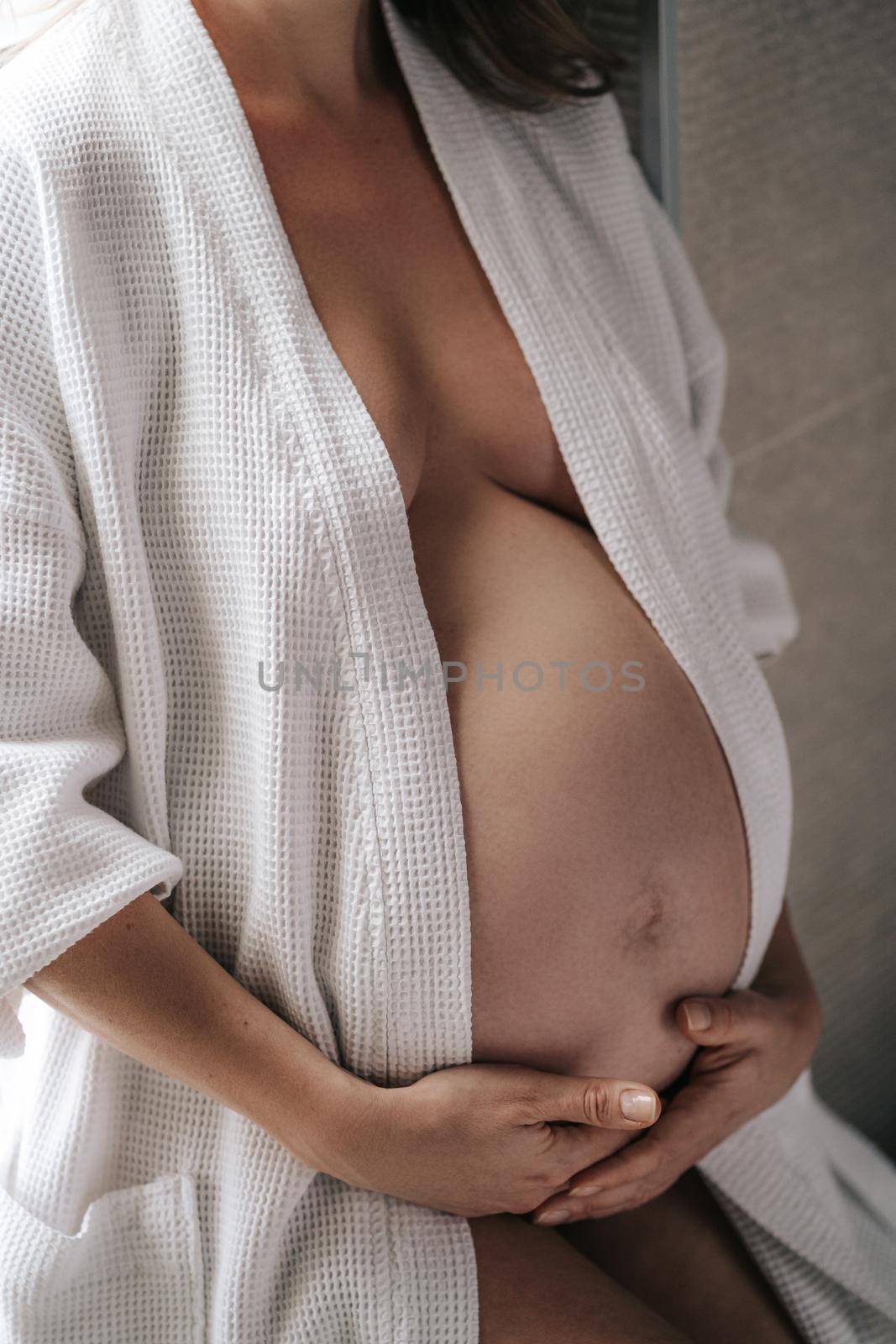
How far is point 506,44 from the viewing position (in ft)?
2.78

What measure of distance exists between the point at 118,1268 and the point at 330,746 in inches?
12.9

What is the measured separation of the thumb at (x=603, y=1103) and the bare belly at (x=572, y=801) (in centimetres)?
4

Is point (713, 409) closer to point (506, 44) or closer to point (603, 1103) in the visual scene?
point (506, 44)

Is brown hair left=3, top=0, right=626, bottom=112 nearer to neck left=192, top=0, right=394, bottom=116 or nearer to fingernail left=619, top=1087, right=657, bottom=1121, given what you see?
neck left=192, top=0, right=394, bottom=116

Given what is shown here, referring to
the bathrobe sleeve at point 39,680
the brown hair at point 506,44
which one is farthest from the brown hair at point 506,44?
the bathrobe sleeve at point 39,680

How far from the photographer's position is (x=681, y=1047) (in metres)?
0.78

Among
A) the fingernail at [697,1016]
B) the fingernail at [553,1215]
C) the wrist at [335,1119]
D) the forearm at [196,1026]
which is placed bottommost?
the fingernail at [553,1215]

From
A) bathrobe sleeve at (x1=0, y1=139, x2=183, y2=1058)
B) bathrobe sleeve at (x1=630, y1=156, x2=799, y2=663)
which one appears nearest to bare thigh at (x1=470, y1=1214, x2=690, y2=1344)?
bathrobe sleeve at (x1=0, y1=139, x2=183, y2=1058)

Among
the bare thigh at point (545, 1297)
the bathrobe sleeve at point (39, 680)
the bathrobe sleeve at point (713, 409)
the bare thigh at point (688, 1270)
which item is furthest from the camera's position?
the bathrobe sleeve at point (713, 409)

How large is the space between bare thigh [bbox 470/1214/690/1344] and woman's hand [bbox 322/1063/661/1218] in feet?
0.12

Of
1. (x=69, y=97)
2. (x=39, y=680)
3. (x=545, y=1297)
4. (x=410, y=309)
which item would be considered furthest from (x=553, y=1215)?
(x=69, y=97)

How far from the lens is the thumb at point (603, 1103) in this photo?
68 cm

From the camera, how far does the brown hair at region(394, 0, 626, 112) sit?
2.78ft

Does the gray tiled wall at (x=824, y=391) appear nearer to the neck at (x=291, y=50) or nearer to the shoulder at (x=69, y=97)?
the neck at (x=291, y=50)
